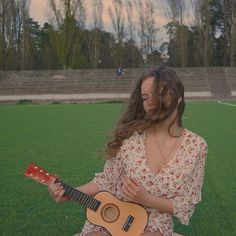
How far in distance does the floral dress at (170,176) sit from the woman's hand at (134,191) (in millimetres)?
162

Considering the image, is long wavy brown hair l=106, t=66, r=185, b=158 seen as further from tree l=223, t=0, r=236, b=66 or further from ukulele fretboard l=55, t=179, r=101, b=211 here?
tree l=223, t=0, r=236, b=66

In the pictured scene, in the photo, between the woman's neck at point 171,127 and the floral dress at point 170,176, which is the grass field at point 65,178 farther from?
the woman's neck at point 171,127

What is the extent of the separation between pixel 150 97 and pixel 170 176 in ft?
1.63

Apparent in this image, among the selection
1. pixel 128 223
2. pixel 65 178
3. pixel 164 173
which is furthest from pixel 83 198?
pixel 65 178

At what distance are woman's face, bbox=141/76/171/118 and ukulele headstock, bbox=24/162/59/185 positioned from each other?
0.71m

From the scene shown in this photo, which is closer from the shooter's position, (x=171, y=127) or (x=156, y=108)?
(x=156, y=108)

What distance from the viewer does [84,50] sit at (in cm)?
5928

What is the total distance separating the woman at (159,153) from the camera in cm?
323

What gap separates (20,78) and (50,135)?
35615 mm

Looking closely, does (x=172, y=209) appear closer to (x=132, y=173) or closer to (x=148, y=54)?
(x=132, y=173)

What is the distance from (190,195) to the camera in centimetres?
333

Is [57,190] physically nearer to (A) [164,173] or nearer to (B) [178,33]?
(A) [164,173]

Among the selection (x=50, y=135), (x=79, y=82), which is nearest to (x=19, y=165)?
(x=50, y=135)

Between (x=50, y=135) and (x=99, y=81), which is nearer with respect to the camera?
(x=50, y=135)
